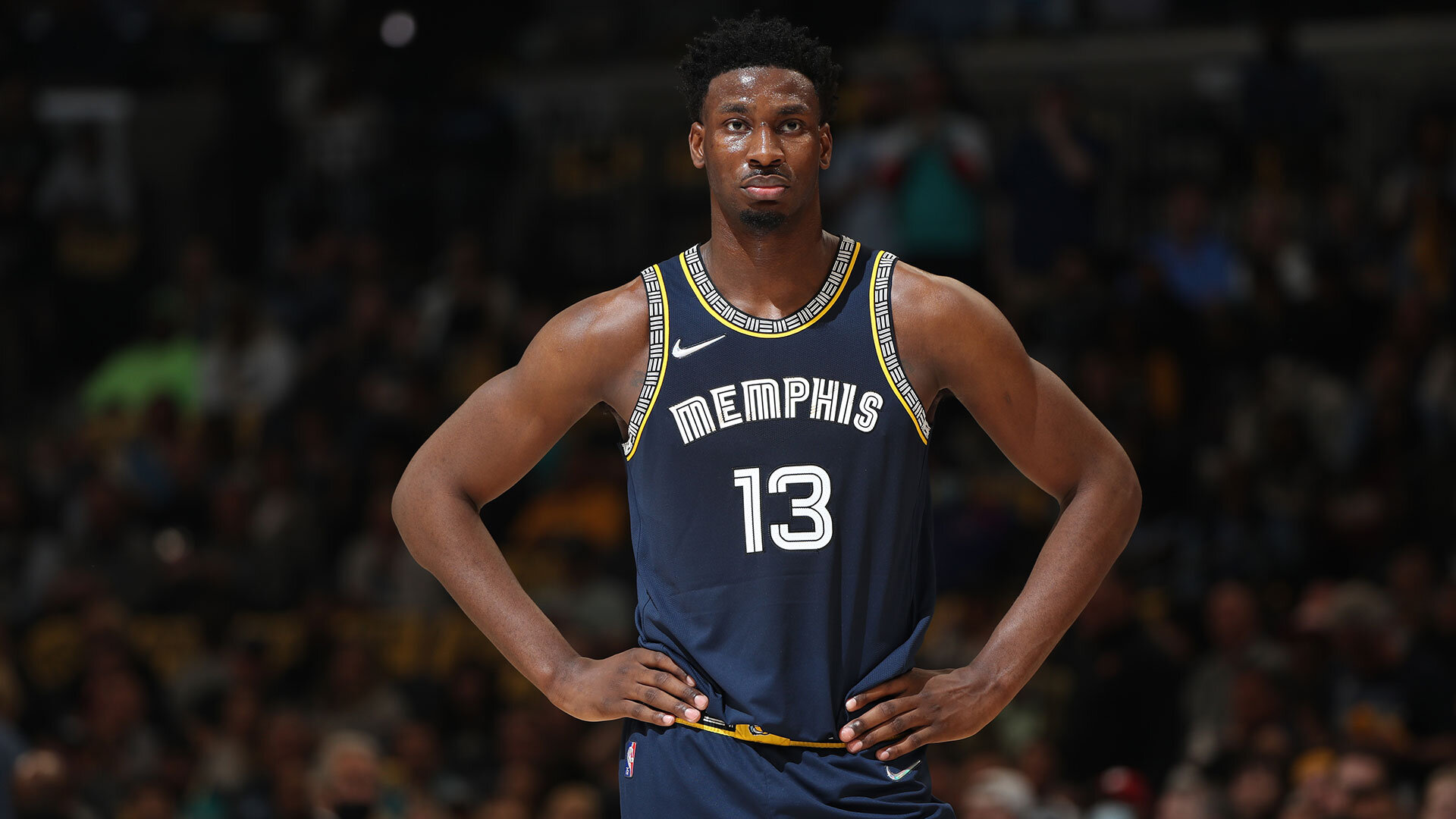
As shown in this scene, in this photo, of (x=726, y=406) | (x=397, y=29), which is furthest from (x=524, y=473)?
(x=397, y=29)

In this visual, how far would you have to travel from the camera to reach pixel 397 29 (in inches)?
642

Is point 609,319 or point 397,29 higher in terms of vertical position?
point 397,29

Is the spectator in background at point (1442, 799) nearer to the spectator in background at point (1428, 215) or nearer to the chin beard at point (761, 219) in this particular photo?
the spectator in background at point (1428, 215)

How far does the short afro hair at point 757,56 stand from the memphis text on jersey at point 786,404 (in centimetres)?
59

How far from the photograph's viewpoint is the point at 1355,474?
34.3 ft

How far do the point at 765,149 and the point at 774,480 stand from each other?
69 centimetres

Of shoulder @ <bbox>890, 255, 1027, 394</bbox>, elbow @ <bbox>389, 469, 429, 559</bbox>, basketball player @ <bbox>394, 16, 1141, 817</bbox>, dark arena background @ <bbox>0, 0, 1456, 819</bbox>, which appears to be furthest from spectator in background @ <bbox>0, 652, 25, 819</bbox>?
shoulder @ <bbox>890, 255, 1027, 394</bbox>

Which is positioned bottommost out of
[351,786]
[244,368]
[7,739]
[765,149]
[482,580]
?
[351,786]

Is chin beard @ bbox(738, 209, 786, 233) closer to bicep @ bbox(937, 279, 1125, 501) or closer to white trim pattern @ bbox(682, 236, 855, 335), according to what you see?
white trim pattern @ bbox(682, 236, 855, 335)

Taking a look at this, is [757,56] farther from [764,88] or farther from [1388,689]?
[1388,689]

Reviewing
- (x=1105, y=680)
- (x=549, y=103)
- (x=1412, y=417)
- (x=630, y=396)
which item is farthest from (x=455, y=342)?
(x=630, y=396)

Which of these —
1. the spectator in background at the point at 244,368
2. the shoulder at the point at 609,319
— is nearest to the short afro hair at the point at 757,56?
the shoulder at the point at 609,319

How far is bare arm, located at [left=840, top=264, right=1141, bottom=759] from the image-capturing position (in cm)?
409

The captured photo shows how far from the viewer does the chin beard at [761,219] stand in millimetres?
4105
